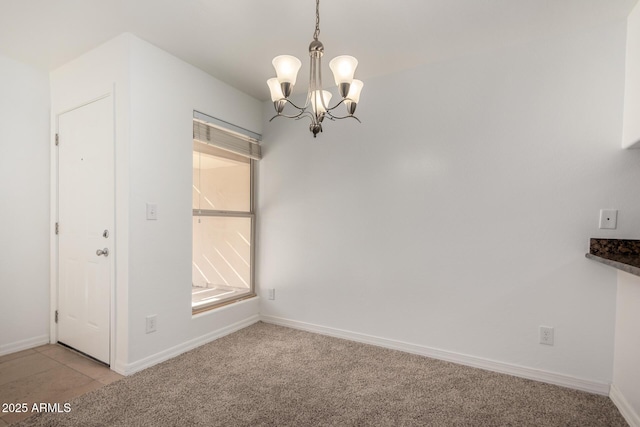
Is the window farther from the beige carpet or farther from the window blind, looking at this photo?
the beige carpet

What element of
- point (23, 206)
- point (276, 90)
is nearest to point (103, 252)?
point (23, 206)

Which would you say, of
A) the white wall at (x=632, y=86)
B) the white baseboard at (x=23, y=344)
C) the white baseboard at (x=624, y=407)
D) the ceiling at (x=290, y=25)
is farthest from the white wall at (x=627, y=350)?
the white baseboard at (x=23, y=344)

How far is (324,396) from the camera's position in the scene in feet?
6.49

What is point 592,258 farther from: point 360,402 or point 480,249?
point 360,402

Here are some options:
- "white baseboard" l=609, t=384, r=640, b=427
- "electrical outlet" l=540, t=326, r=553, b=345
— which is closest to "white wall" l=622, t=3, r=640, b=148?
"electrical outlet" l=540, t=326, r=553, b=345

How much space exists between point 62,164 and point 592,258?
398 centimetres

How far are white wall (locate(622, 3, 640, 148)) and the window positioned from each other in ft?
9.52

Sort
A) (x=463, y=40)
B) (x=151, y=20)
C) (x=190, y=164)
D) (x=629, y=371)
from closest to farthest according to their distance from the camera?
(x=629, y=371), (x=151, y=20), (x=463, y=40), (x=190, y=164)

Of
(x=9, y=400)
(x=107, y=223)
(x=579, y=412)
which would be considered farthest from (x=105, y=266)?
(x=579, y=412)

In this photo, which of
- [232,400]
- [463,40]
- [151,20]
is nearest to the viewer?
[232,400]

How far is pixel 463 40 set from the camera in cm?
225

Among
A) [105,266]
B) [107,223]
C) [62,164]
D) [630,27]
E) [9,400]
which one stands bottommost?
[9,400]

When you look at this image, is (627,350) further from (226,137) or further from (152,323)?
(226,137)

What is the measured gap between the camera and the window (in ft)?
9.55
